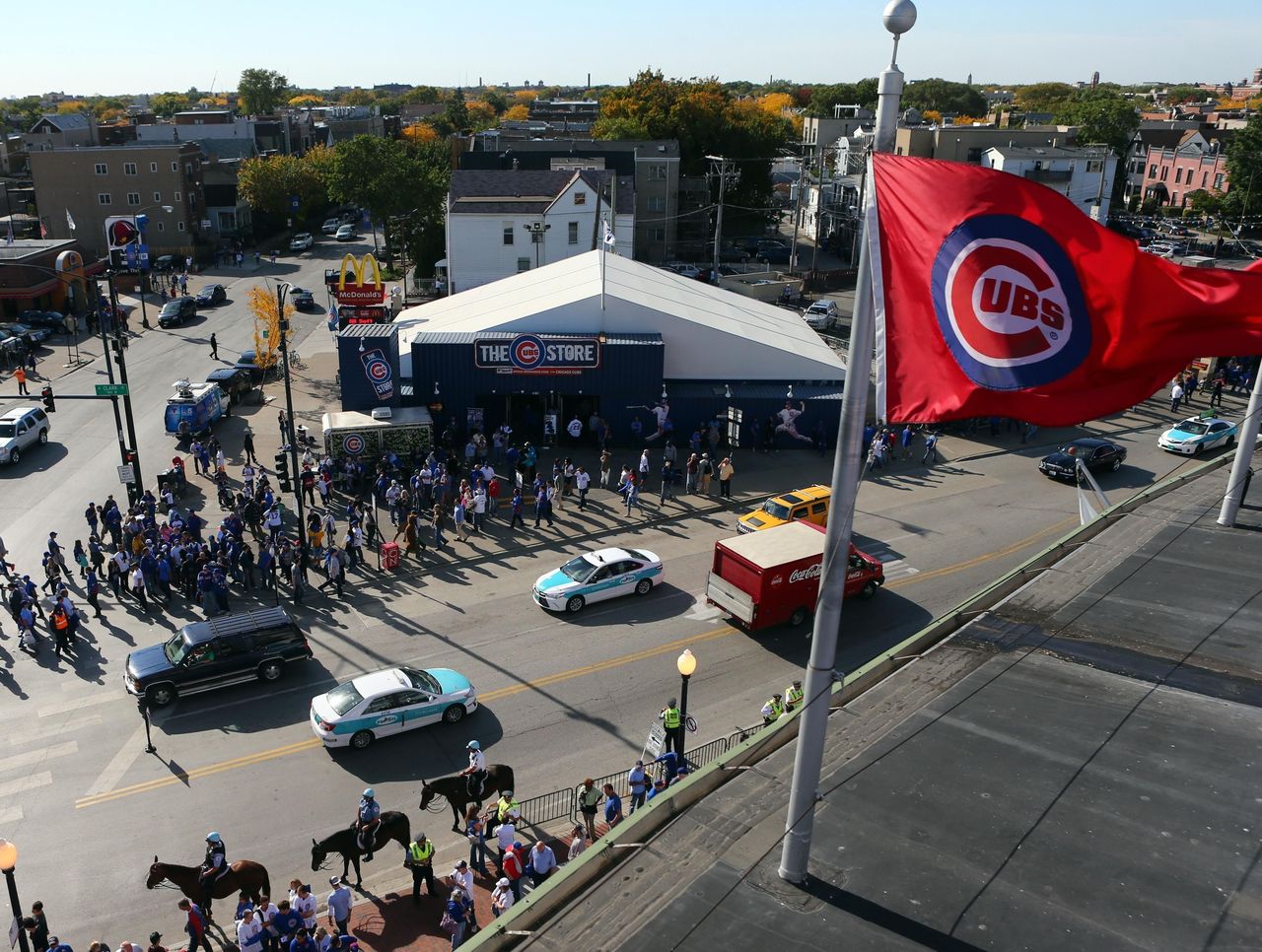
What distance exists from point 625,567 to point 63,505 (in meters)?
18.6

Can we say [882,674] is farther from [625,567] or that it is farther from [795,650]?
[625,567]

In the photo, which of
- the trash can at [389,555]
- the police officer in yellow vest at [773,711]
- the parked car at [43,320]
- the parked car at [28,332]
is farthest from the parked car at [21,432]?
the police officer in yellow vest at [773,711]

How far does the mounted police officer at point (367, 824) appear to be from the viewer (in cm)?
1504

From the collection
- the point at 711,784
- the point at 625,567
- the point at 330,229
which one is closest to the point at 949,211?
the point at 711,784

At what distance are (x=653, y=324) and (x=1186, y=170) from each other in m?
95.3

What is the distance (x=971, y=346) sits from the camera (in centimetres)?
759

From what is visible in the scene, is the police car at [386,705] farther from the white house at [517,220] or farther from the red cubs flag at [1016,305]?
the white house at [517,220]

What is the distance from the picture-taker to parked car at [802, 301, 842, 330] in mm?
54438

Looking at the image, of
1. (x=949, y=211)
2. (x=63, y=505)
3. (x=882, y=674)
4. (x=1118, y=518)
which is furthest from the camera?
(x=63, y=505)

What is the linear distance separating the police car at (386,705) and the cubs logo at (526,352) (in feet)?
56.0

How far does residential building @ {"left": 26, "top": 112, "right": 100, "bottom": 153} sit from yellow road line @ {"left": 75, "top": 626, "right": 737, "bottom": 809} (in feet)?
316

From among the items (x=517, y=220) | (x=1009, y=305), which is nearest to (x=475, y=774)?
(x=1009, y=305)

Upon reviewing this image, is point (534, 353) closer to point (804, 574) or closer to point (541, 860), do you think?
point (804, 574)

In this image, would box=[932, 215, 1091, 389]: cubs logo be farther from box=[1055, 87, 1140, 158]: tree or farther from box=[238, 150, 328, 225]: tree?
box=[1055, 87, 1140, 158]: tree
